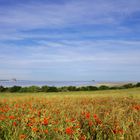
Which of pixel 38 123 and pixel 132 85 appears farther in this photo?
pixel 132 85

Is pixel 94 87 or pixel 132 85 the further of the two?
pixel 132 85

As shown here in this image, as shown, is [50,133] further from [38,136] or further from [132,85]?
[132,85]

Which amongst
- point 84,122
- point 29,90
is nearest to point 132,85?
point 29,90

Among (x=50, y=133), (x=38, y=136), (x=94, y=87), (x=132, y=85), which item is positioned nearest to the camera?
(x=38, y=136)

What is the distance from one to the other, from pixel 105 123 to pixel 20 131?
2019mm

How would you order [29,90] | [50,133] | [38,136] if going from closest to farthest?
[38,136]
[50,133]
[29,90]

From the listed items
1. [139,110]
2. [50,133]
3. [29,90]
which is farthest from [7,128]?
[29,90]

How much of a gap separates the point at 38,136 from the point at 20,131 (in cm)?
80

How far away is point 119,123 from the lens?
6781mm

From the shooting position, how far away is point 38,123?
6344 millimetres

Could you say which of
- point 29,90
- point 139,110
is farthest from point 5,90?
point 139,110

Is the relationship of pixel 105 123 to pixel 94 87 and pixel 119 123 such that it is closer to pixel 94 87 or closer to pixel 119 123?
pixel 119 123

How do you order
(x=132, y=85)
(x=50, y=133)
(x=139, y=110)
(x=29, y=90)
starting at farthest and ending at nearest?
(x=132, y=85), (x=29, y=90), (x=139, y=110), (x=50, y=133)

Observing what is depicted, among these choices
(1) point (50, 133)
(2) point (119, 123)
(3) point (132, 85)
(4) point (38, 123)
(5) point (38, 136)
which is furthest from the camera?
(3) point (132, 85)
